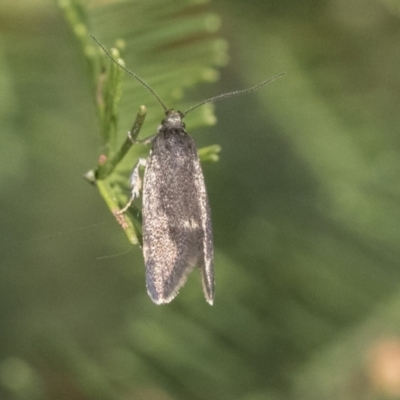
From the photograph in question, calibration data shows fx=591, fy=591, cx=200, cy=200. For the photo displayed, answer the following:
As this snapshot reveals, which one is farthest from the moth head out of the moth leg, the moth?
the moth leg

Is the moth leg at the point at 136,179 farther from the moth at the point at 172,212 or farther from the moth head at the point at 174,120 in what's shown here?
the moth head at the point at 174,120

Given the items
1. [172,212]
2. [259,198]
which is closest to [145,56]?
[172,212]

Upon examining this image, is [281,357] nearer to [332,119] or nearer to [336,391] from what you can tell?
[336,391]

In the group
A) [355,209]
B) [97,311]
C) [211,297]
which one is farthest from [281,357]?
[97,311]

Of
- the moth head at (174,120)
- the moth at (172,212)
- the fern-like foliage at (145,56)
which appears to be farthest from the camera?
the moth head at (174,120)

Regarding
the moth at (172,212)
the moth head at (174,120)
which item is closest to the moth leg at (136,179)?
the moth at (172,212)

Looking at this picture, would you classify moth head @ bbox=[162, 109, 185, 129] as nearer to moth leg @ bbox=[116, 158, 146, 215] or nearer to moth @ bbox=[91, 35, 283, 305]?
moth @ bbox=[91, 35, 283, 305]

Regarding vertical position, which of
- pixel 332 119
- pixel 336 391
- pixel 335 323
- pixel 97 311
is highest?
pixel 332 119

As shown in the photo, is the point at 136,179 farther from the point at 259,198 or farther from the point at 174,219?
the point at 259,198
